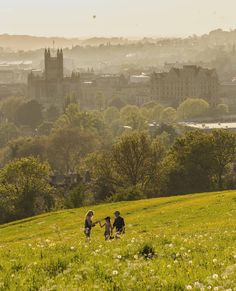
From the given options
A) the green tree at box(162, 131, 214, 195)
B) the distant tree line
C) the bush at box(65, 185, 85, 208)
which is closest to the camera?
the bush at box(65, 185, 85, 208)

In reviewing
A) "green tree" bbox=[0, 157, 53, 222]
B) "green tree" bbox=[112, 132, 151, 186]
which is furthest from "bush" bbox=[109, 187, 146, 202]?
"green tree" bbox=[112, 132, 151, 186]

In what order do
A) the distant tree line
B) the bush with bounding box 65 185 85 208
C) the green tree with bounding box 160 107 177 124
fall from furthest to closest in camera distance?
the green tree with bounding box 160 107 177 124 < the distant tree line < the bush with bounding box 65 185 85 208

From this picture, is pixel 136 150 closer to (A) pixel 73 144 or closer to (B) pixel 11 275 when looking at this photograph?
(A) pixel 73 144

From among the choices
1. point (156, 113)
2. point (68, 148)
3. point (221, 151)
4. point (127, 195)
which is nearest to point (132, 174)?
point (221, 151)

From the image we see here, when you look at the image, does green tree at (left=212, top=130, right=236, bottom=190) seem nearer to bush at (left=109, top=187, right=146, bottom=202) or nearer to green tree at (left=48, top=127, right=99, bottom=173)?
bush at (left=109, top=187, right=146, bottom=202)

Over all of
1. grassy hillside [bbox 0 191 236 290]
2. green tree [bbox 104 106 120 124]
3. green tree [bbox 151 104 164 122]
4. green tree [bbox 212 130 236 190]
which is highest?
grassy hillside [bbox 0 191 236 290]

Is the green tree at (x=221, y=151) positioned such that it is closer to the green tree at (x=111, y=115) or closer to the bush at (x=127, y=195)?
the bush at (x=127, y=195)

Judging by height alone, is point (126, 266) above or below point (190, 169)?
above

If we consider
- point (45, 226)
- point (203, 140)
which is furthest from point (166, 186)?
point (45, 226)

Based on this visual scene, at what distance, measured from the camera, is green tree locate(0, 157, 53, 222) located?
6425cm

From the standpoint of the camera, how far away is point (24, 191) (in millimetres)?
65625

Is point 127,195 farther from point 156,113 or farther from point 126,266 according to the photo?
point 156,113

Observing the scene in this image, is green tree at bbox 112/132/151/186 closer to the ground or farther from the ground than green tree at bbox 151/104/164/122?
farther from the ground

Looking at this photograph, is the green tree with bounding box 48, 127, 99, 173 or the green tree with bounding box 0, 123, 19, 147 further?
the green tree with bounding box 0, 123, 19, 147
